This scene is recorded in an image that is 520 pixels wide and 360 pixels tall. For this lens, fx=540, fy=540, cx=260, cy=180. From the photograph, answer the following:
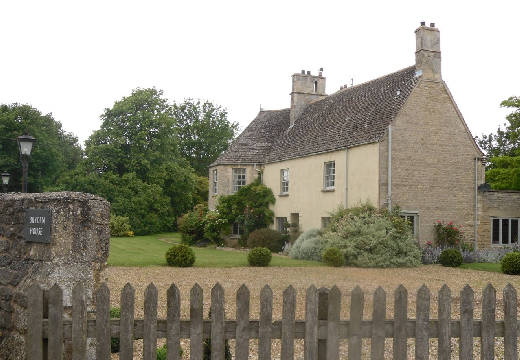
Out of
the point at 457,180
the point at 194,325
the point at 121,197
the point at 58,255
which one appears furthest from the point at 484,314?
the point at 121,197

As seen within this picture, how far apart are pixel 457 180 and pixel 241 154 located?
43.7 feet

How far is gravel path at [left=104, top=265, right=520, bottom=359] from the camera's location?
451 inches

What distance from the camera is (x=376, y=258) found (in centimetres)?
1978

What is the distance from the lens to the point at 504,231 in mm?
24781

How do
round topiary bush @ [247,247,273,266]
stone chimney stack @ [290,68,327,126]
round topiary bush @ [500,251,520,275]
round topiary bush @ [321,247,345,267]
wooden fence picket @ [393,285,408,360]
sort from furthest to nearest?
stone chimney stack @ [290,68,327,126] → round topiary bush @ [321,247,345,267] → round topiary bush @ [247,247,273,266] → round topiary bush @ [500,251,520,275] → wooden fence picket @ [393,285,408,360]

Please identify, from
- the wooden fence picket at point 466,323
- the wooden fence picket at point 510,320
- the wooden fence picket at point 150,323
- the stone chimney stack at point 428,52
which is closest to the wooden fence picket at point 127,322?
the wooden fence picket at point 150,323

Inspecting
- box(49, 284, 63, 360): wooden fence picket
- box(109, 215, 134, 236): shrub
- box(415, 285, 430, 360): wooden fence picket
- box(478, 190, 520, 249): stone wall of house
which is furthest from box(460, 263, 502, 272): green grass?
box(109, 215, 134, 236): shrub

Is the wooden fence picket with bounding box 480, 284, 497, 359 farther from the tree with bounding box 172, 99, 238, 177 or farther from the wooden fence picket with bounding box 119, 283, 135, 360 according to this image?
the tree with bounding box 172, 99, 238, 177

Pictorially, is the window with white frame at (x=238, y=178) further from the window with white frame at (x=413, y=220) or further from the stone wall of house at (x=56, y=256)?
the stone wall of house at (x=56, y=256)

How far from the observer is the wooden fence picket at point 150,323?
4.14 m

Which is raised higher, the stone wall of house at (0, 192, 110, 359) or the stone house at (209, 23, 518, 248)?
the stone house at (209, 23, 518, 248)

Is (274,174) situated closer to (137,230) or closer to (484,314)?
(137,230)

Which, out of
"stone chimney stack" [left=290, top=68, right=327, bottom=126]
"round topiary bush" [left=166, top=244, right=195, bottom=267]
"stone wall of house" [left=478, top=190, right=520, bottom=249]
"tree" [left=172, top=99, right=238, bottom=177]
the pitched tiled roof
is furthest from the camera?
"tree" [left=172, top=99, right=238, bottom=177]

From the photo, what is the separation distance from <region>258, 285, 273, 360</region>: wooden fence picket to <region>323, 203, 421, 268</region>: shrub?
1593cm
